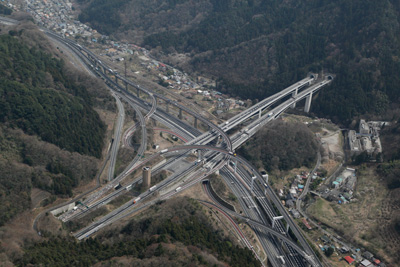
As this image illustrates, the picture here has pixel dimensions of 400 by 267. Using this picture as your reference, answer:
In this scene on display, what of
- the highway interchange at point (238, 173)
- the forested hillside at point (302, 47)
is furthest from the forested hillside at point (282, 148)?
the forested hillside at point (302, 47)

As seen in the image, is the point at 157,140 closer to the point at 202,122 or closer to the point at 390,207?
the point at 202,122

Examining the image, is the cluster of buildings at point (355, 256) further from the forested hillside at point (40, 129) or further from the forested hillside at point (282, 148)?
the forested hillside at point (40, 129)

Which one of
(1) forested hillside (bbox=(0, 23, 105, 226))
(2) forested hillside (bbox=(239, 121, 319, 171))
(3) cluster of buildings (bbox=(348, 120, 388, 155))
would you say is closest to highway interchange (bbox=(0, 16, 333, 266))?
(2) forested hillside (bbox=(239, 121, 319, 171))

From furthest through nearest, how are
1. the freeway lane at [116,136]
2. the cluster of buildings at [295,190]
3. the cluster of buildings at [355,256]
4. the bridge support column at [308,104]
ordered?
the bridge support column at [308,104], the freeway lane at [116,136], the cluster of buildings at [295,190], the cluster of buildings at [355,256]

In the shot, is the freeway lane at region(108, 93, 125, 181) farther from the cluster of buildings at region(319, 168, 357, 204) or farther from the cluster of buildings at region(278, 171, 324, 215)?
the cluster of buildings at region(319, 168, 357, 204)

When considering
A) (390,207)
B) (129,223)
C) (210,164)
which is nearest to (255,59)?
(210,164)

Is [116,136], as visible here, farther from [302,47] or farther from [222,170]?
[302,47]
